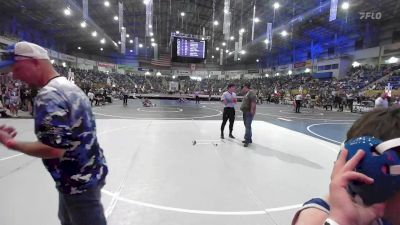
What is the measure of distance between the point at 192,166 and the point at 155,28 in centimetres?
4393

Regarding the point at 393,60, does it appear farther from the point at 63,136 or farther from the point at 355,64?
the point at 63,136

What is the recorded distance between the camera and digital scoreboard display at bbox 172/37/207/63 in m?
19.9

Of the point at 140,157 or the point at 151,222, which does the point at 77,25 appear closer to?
the point at 140,157

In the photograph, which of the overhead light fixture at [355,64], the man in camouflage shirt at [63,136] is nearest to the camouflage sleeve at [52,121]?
the man in camouflage shirt at [63,136]

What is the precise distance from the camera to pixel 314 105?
29.5 metres

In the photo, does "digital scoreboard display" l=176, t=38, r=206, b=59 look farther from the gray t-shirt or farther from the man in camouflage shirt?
the man in camouflage shirt

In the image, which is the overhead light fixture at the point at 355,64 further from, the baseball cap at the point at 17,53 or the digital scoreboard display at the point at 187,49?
the baseball cap at the point at 17,53

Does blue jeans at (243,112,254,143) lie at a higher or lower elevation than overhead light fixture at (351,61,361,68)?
lower

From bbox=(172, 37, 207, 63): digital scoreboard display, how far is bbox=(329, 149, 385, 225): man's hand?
1976 cm

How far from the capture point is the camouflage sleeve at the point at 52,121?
1.80 meters

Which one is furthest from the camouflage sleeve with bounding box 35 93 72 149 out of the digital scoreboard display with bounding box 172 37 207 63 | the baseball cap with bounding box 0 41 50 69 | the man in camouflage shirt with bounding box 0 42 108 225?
→ the digital scoreboard display with bounding box 172 37 207 63

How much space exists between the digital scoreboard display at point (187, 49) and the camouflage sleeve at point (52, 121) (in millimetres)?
18590

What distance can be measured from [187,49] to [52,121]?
745 inches

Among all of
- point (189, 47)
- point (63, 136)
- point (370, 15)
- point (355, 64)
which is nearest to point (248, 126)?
point (63, 136)
